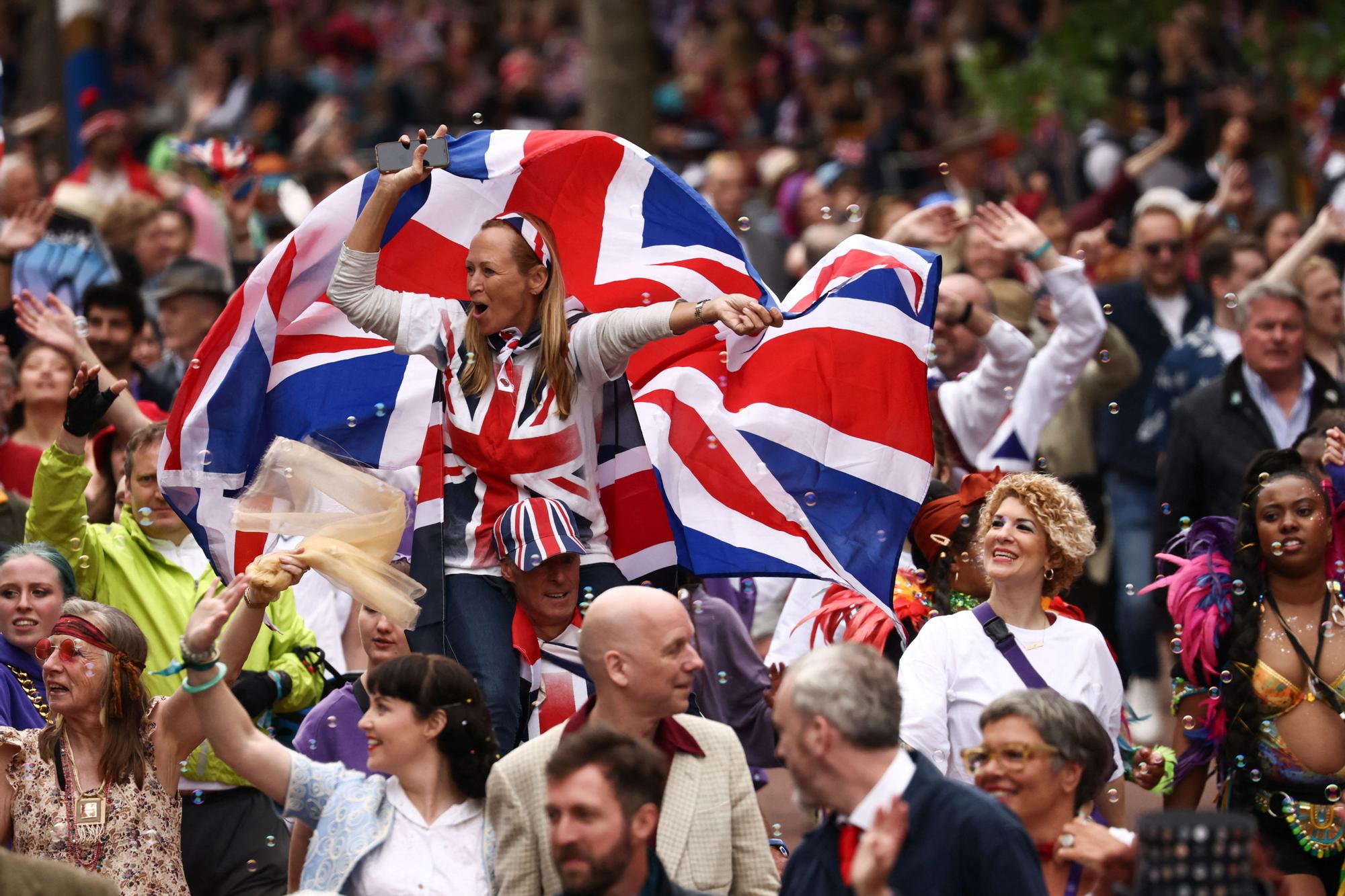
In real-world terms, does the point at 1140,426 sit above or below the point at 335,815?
below

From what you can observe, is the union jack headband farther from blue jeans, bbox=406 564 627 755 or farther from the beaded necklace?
the beaded necklace

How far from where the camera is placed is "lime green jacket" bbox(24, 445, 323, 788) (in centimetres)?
652

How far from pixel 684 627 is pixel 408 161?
72.1 inches

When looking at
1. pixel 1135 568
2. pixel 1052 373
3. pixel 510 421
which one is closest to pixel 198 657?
pixel 510 421

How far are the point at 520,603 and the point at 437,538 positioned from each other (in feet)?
1.00

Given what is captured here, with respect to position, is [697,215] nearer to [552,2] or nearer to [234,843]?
[234,843]

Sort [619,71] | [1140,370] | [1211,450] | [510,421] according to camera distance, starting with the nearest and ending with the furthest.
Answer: [510,421] < [1211,450] < [1140,370] < [619,71]

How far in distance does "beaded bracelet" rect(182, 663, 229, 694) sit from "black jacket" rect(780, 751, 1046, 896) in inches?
61.8

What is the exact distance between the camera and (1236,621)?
6.30 metres

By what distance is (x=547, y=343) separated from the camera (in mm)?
5875

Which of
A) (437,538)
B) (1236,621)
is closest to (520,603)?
(437,538)

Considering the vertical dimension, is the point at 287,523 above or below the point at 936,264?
below

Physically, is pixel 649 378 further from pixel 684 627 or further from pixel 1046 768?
pixel 1046 768

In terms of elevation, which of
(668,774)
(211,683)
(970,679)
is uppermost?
(211,683)
